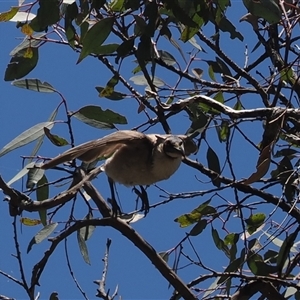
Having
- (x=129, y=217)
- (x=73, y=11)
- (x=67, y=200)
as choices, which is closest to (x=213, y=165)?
(x=129, y=217)

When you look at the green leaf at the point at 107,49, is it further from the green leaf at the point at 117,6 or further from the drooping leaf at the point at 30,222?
the drooping leaf at the point at 30,222

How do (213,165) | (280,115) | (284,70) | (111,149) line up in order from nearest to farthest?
(280,115) < (284,70) < (213,165) < (111,149)

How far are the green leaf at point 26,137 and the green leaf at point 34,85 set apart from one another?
106 millimetres

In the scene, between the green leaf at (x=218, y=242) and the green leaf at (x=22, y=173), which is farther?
the green leaf at (x=218, y=242)

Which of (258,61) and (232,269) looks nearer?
(232,269)

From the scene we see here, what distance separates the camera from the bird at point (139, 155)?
2.35 m

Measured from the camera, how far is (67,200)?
2.13 m

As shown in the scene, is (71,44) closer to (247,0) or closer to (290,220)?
(247,0)

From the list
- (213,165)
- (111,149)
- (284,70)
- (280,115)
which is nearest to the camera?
(280,115)

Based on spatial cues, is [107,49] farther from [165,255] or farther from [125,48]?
[165,255]

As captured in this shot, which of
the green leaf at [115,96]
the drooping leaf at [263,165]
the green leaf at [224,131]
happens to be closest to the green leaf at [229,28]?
the green leaf at [224,131]

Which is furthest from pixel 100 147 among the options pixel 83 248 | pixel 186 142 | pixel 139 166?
Result: pixel 83 248

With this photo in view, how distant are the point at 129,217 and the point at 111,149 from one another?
265 mm

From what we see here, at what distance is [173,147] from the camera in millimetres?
2297
